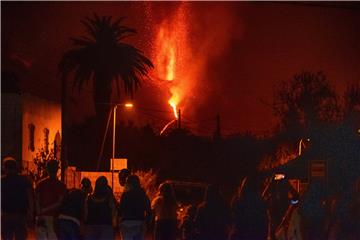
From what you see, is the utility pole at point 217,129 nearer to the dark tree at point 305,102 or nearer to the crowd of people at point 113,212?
the dark tree at point 305,102

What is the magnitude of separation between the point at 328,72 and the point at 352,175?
2.34m

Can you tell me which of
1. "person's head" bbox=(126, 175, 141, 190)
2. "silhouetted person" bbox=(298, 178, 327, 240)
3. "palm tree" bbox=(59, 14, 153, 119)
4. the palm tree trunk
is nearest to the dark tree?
"silhouetted person" bbox=(298, 178, 327, 240)

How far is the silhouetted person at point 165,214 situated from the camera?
10273 millimetres

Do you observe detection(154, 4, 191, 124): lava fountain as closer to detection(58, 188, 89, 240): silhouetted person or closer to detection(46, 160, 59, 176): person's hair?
detection(46, 160, 59, 176): person's hair

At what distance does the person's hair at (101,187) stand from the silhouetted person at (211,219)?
128 centimetres

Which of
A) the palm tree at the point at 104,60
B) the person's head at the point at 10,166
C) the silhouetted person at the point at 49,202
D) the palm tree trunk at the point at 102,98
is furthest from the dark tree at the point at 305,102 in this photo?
the person's head at the point at 10,166

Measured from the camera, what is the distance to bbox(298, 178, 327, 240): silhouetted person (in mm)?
13305

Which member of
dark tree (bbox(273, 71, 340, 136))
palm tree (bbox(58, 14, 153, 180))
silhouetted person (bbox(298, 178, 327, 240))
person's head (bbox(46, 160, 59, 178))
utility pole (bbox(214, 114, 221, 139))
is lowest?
silhouetted person (bbox(298, 178, 327, 240))

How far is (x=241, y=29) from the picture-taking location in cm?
1593

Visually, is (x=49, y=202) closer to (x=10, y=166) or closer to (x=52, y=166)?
(x=52, y=166)

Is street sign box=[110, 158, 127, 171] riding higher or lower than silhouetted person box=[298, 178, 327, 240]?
higher

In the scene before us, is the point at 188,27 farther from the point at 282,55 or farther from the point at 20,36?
the point at 20,36

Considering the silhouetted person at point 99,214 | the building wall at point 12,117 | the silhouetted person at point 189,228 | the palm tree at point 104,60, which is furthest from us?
the building wall at point 12,117

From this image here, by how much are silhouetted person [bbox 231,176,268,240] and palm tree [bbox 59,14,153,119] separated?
581 cm
